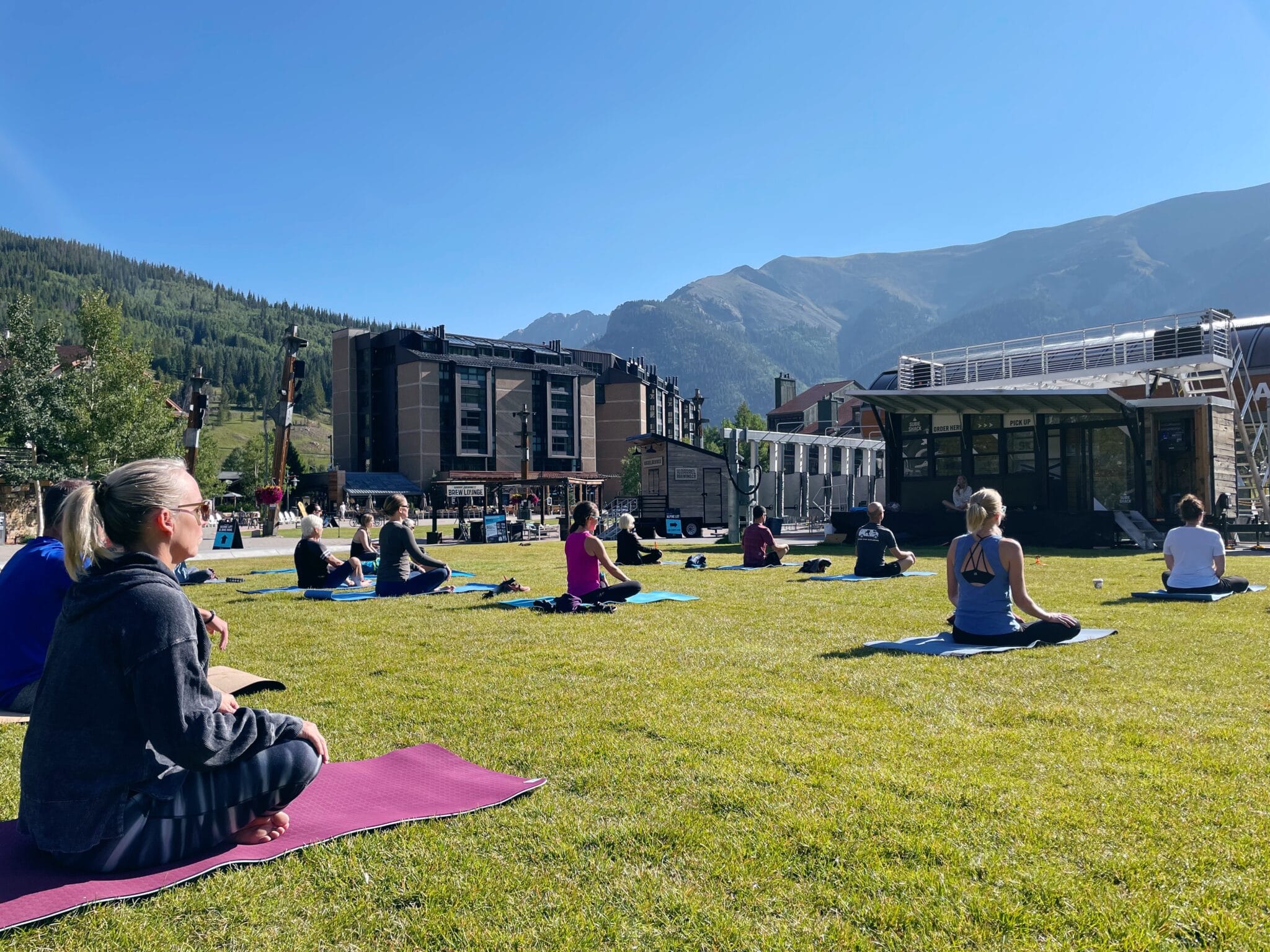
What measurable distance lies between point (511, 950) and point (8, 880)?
1848 mm

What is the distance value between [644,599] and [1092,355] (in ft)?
77.0

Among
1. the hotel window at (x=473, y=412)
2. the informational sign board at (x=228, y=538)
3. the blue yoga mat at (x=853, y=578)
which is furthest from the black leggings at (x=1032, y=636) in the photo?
the hotel window at (x=473, y=412)

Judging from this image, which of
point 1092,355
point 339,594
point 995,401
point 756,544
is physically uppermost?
point 1092,355

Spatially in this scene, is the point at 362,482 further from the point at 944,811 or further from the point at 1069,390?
the point at 944,811

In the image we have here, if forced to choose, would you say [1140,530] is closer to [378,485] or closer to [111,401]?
[111,401]

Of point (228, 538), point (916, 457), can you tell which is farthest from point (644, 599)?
point (228, 538)

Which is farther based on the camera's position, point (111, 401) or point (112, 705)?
point (111, 401)

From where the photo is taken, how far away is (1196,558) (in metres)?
11.2

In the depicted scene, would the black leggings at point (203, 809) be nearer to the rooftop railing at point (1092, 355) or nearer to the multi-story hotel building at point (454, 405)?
the rooftop railing at point (1092, 355)

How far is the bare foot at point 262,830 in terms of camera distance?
341 cm

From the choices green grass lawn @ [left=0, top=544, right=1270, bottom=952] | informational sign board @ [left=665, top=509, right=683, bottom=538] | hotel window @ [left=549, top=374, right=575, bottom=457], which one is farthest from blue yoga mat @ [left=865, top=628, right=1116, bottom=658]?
hotel window @ [left=549, top=374, right=575, bottom=457]

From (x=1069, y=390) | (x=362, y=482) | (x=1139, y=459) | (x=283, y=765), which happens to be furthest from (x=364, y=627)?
(x=362, y=482)

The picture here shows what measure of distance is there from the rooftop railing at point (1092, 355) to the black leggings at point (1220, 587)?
1378 cm

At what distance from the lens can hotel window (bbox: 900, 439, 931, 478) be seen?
27.2 metres
